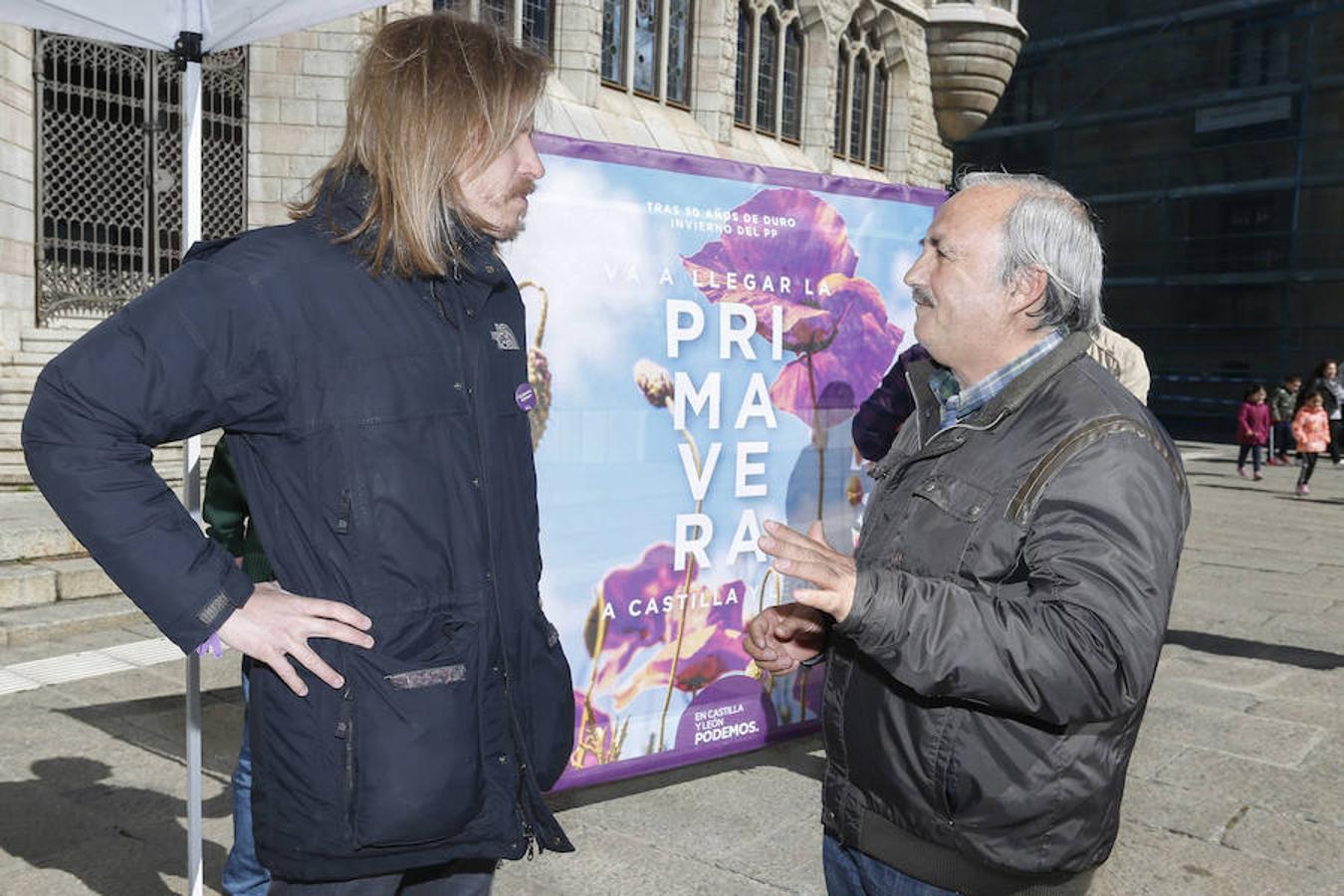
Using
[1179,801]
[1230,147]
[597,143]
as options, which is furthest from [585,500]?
[1230,147]

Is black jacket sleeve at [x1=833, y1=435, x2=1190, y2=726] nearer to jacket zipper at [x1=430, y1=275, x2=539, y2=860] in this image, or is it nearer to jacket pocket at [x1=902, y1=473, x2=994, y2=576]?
jacket pocket at [x1=902, y1=473, x2=994, y2=576]

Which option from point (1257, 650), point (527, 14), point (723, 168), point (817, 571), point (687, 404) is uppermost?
point (527, 14)

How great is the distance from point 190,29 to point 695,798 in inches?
107

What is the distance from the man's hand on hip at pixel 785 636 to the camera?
1959mm

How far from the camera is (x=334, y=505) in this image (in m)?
1.57

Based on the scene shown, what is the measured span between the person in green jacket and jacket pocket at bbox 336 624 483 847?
119cm

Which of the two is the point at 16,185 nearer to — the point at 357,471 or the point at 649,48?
the point at 357,471

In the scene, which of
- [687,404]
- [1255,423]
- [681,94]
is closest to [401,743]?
[687,404]

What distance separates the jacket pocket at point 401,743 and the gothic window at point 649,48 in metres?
15.0

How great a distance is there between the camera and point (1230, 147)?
27703mm

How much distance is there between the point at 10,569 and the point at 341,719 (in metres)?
5.66

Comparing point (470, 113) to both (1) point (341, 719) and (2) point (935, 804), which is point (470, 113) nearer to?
(1) point (341, 719)

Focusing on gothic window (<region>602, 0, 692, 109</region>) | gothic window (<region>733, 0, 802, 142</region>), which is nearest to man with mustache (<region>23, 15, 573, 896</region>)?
gothic window (<region>602, 0, 692, 109</region>)

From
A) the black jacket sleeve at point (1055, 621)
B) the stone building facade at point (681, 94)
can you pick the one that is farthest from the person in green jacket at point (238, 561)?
the stone building facade at point (681, 94)
